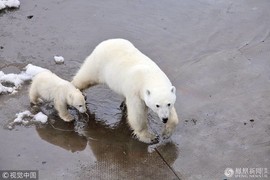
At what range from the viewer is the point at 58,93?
5766mm

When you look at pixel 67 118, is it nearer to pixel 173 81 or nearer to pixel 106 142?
pixel 106 142

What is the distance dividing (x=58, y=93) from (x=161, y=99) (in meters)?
1.35

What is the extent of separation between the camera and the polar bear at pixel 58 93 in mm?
5648

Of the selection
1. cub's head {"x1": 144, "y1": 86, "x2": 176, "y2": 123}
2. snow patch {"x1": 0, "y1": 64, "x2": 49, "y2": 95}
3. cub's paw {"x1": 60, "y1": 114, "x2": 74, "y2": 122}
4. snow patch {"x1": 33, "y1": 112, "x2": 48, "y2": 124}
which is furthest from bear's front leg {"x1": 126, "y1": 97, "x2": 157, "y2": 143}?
snow patch {"x1": 0, "y1": 64, "x2": 49, "y2": 95}

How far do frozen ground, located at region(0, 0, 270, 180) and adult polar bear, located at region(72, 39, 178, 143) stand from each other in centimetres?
25

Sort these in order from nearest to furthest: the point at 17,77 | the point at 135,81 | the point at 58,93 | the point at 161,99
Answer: the point at 161,99
the point at 135,81
the point at 58,93
the point at 17,77

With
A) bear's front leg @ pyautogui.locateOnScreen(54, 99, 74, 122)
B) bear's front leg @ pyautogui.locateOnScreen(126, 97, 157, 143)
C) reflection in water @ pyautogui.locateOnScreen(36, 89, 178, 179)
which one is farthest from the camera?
bear's front leg @ pyautogui.locateOnScreen(54, 99, 74, 122)

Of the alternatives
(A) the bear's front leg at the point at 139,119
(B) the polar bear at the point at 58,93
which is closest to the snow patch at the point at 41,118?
(B) the polar bear at the point at 58,93

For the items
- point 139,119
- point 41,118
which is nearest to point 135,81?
point 139,119

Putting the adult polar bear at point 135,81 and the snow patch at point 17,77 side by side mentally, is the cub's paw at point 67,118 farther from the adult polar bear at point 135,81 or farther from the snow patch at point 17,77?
the snow patch at point 17,77

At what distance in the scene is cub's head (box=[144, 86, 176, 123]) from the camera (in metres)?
5.01

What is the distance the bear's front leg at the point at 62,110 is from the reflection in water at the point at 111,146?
0.07 meters

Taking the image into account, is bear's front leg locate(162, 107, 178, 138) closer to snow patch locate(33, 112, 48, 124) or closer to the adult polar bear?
the adult polar bear

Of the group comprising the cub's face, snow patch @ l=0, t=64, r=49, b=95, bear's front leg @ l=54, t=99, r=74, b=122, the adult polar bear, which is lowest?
snow patch @ l=0, t=64, r=49, b=95
